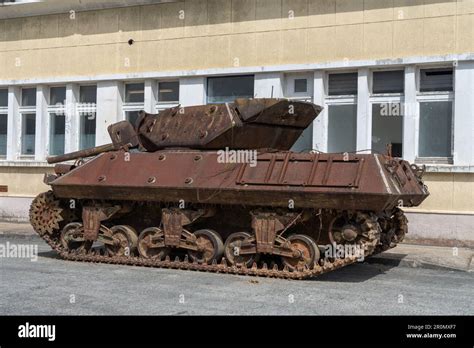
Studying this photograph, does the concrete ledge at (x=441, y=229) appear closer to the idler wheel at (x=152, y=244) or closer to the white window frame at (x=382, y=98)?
the white window frame at (x=382, y=98)

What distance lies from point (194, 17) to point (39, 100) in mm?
5842

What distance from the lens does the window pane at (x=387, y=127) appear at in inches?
631

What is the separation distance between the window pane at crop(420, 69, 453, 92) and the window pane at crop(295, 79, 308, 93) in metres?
2.98

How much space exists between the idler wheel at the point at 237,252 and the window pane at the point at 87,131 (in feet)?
31.9

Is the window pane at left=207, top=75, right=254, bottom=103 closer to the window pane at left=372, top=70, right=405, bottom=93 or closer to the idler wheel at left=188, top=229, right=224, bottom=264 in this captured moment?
the window pane at left=372, top=70, right=405, bottom=93

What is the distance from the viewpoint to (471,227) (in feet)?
48.3

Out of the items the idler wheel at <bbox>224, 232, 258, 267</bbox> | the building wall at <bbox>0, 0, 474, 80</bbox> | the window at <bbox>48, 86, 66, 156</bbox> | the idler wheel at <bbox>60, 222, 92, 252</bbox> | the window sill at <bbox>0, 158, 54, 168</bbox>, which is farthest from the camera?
the window at <bbox>48, 86, 66, 156</bbox>

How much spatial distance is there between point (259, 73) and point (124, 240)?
673 centimetres

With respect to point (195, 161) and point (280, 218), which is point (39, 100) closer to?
point (195, 161)

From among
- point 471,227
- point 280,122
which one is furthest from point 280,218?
point 471,227

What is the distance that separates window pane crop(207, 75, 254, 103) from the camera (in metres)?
17.8

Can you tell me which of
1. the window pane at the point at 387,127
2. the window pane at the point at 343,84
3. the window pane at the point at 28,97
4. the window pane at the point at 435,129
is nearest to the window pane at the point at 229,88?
the window pane at the point at 343,84
